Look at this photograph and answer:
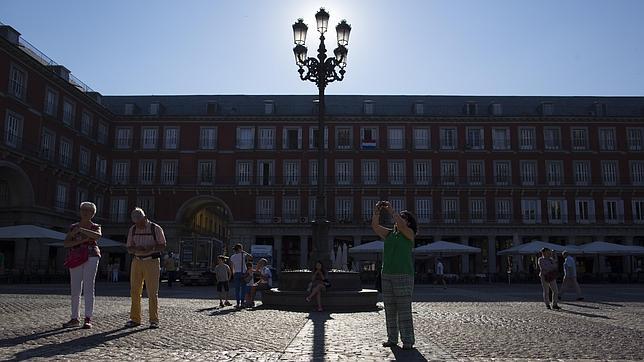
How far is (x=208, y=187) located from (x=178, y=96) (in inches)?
429

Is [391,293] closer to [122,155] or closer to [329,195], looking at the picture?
[329,195]

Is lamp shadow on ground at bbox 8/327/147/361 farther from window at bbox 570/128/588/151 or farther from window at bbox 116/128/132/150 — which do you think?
window at bbox 570/128/588/151

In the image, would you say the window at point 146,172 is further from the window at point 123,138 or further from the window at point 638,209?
the window at point 638,209

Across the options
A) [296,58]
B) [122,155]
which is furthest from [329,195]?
[296,58]

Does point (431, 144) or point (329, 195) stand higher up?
point (431, 144)

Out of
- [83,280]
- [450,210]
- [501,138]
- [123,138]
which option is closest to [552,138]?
[501,138]

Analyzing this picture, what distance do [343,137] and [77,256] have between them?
3953 centimetres

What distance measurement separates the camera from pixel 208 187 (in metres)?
45.9

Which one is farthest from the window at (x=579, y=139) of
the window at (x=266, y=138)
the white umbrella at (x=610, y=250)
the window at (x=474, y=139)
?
the window at (x=266, y=138)

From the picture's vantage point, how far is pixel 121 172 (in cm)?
4641

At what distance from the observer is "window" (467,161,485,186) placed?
4591 cm

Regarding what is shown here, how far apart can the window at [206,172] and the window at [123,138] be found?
625 cm

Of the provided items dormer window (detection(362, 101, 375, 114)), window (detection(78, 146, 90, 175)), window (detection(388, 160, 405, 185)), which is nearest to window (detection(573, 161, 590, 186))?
window (detection(388, 160, 405, 185))

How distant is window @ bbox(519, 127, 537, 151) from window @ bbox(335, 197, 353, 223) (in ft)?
48.7
